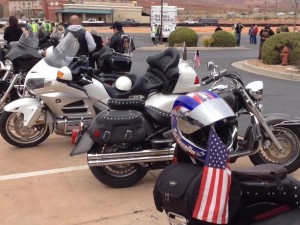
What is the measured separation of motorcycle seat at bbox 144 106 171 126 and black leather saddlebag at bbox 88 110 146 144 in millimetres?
206

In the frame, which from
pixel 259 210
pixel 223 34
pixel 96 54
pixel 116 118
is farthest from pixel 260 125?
pixel 223 34

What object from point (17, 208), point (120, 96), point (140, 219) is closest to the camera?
point (140, 219)

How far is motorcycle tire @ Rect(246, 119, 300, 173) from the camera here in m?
5.10

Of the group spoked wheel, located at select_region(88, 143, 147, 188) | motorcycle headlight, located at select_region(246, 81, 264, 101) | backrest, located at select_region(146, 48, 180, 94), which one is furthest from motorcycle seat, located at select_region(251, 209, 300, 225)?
backrest, located at select_region(146, 48, 180, 94)

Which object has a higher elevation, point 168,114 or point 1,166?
point 168,114

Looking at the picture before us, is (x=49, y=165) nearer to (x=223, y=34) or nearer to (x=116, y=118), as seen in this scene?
(x=116, y=118)

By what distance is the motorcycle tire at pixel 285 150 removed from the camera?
201 inches

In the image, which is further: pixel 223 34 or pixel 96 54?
pixel 223 34

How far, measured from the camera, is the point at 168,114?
494cm

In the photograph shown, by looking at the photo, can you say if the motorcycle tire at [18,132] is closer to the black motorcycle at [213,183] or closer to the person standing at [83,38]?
the person standing at [83,38]

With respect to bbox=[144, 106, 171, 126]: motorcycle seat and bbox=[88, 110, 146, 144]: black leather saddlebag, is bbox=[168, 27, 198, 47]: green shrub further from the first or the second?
bbox=[88, 110, 146, 144]: black leather saddlebag

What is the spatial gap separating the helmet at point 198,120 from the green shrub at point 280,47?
47.6 ft

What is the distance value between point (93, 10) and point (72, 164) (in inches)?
3555

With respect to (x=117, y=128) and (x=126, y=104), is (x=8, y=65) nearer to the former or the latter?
(x=126, y=104)
